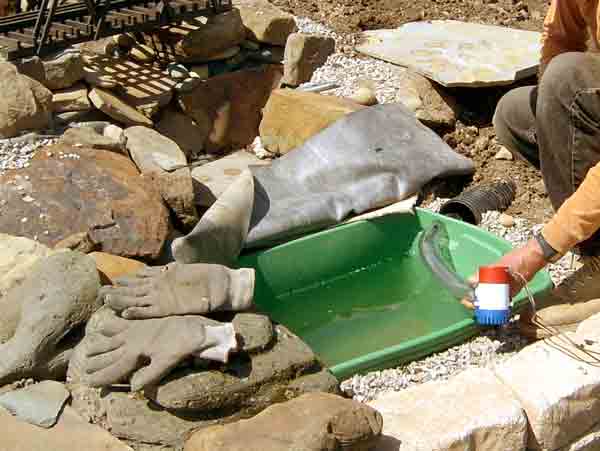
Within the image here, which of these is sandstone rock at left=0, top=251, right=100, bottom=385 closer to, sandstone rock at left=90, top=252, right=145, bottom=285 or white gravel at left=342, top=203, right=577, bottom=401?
sandstone rock at left=90, top=252, right=145, bottom=285

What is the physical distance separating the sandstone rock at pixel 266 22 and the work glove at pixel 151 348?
3788mm

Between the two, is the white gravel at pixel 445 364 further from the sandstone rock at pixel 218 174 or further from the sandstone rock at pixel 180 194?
the sandstone rock at pixel 218 174

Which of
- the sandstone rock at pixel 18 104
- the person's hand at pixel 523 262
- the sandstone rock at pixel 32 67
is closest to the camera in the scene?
the person's hand at pixel 523 262

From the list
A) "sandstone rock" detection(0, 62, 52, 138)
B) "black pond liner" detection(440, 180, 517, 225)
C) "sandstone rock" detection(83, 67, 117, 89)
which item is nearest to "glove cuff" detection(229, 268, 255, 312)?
"black pond liner" detection(440, 180, 517, 225)

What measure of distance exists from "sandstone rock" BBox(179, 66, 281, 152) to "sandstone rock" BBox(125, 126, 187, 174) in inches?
71.8

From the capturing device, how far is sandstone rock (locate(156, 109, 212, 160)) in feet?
20.4

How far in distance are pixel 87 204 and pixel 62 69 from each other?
1.97 metres

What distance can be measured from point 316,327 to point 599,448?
4.00 ft

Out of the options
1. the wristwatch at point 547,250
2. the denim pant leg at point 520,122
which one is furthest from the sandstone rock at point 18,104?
the wristwatch at point 547,250

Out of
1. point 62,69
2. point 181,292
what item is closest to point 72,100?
point 62,69

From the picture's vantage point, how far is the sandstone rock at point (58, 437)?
274 centimetres

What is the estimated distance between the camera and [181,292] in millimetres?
2879

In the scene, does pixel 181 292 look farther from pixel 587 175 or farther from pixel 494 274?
pixel 587 175

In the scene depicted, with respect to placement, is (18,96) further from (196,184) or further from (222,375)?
(222,375)
